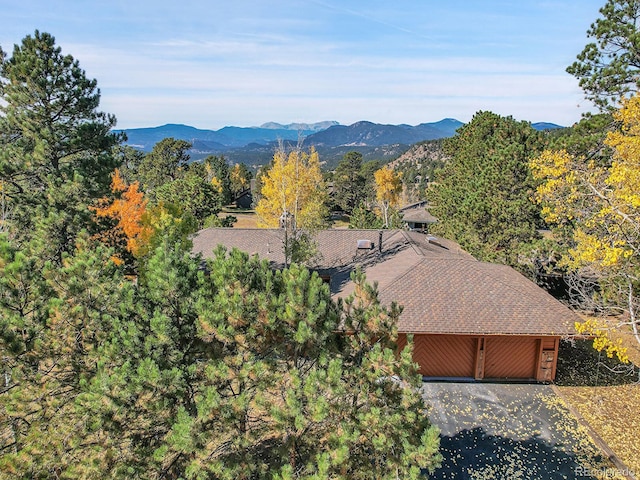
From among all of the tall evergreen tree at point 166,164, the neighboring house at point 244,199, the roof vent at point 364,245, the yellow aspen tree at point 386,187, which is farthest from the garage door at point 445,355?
the neighboring house at point 244,199

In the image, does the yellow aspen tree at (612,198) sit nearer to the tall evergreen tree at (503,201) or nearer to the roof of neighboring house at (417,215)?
the tall evergreen tree at (503,201)

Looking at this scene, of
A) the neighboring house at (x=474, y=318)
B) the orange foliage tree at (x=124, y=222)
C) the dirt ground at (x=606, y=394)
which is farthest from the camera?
the orange foliage tree at (x=124, y=222)

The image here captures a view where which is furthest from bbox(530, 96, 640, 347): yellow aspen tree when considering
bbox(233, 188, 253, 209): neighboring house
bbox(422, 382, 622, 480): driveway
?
bbox(233, 188, 253, 209): neighboring house

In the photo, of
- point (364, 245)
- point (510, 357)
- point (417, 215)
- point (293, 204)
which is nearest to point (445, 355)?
point (510, 357)

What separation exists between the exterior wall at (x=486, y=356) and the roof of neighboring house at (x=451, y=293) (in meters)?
0.94

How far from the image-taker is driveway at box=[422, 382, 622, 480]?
426 inches

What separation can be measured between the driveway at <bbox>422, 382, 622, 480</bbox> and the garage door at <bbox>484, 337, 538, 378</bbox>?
1.69ft

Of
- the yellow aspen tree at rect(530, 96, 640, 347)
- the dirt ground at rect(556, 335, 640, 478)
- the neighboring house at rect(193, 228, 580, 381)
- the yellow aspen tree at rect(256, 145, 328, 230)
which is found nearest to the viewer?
the yellow aspen tree at rect(530, 96, 640, 347)

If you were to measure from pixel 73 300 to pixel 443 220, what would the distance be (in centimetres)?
2644

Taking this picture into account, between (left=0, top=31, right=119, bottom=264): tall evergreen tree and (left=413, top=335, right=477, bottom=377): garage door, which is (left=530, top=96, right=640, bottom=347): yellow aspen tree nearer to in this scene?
(left=413, top=335, right=477, bottom=377): garage door

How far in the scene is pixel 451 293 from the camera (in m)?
15.7

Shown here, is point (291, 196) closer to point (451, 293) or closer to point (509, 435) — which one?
point (451, 293)

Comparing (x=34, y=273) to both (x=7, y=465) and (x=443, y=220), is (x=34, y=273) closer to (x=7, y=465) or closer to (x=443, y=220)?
(x=7, y=465)

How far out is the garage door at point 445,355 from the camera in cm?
1534
